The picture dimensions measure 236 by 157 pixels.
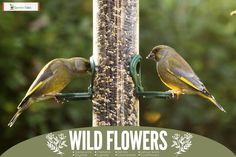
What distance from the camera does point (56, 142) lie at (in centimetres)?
607

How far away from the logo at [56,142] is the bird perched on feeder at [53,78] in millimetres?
436

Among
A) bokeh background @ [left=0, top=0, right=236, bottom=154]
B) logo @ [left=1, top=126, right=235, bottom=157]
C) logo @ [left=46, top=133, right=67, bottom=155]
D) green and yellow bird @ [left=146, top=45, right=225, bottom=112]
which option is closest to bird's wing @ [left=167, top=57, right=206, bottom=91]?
green and yellow bird @ [left=146, top=45, right=225, bottom=112]

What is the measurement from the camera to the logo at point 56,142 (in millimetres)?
6055

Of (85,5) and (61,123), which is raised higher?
(85,5)

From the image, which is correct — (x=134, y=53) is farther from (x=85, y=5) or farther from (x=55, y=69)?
(x=85, y=5)

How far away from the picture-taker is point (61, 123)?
6.61 m

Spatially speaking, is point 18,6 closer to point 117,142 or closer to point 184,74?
point 117,142

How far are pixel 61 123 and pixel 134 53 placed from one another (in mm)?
1077

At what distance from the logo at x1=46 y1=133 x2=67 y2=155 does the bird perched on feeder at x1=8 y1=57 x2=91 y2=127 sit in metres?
0.44

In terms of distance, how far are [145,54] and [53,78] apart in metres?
1.11

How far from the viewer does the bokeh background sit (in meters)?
6.53

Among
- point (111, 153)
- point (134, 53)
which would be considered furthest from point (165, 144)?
point (134, 53)

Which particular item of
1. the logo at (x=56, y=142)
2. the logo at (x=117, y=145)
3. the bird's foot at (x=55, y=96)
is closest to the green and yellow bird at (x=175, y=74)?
the logo at (x=117, y=145)

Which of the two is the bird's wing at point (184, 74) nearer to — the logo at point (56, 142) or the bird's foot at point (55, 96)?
the bird's foot at point (55, 96)
